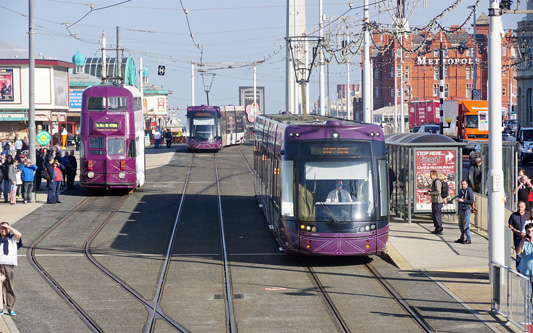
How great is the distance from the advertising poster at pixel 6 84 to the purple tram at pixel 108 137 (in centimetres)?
4327

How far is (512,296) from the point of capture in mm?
12195

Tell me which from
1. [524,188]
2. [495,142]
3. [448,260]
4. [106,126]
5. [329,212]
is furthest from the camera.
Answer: [106,126]

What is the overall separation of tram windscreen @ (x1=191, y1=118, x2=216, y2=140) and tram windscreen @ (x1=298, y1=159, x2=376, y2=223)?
35.5m

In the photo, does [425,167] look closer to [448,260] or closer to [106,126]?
[448,260]

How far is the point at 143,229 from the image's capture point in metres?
23.4

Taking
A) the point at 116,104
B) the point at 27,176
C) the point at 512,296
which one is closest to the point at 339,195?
the point at 512,296

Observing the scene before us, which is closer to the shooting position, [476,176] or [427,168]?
[427,168]

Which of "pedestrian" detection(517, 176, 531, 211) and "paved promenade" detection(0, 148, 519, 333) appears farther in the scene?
"pedestrian" detection(517, 176, 531, 211)

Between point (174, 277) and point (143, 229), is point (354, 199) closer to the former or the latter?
point (174, 277)

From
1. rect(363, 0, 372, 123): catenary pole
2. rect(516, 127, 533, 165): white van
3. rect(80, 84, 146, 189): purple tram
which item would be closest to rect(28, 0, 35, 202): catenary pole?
rect(80, 84, 146, 189): purple tram

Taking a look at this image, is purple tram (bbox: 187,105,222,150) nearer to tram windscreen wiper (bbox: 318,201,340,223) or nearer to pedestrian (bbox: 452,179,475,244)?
pedestrian (bbox: 452,179,475,244)

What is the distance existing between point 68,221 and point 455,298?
1422 cm

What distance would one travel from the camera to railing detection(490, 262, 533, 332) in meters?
11.9

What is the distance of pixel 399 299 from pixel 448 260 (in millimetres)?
3818
